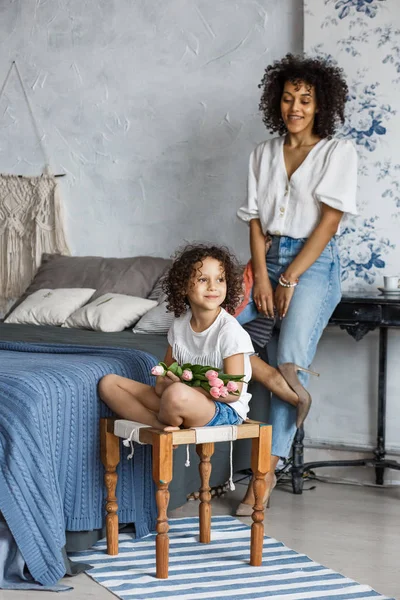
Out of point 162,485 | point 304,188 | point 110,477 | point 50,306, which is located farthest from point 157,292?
point 162,485

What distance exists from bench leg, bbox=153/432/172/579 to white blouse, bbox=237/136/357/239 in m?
1.24

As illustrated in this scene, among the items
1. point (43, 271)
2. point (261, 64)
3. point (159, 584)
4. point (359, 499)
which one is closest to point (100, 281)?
point (43, 271)

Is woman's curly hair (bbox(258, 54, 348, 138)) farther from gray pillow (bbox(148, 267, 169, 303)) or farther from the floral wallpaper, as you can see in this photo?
gray pillow (bbox(148, 267, 169, 303))

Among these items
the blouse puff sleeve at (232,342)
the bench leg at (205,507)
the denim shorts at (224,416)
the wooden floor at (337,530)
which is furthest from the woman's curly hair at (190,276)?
the wooden floor at (337,530)

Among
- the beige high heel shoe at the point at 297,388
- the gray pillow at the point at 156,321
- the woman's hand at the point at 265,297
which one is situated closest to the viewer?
the beige high heel shoe at the point at 297,388

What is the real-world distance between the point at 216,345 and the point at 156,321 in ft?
3.18

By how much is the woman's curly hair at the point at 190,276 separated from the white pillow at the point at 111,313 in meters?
0.91

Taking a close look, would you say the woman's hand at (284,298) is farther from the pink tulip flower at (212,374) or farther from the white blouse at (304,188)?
the pink tulip flower at (212,374)

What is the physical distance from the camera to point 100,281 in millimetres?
4086

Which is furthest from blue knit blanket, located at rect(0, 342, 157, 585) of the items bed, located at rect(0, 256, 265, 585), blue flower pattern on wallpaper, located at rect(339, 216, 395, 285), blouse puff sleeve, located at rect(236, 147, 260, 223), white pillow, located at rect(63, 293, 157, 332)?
blue flower pattern on wallpaper, located at rect(339, 216, 395, 285)

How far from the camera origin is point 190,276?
269 centimetres

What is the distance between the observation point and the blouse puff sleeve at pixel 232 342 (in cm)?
260

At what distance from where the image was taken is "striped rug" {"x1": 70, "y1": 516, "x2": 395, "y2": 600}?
91.5 inches

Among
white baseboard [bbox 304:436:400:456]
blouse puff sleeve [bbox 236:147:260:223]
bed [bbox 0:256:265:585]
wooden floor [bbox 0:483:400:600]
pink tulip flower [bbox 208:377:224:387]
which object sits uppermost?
blouse puff sleeve [bbox 236:147:260:223]
